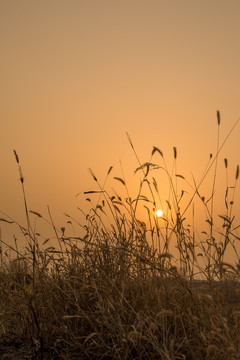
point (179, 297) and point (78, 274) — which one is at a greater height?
point (78, 274)

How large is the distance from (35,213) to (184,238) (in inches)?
39.0

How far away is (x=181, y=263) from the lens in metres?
3.12

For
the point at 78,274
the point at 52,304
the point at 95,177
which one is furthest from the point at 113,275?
the point at 95,177

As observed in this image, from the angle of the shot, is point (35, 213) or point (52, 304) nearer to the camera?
point (35, 213)

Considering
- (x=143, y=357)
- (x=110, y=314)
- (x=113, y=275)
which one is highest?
(x=113, y=275)

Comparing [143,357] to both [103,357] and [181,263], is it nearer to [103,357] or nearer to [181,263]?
[103,357]

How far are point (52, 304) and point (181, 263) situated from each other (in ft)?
3.02

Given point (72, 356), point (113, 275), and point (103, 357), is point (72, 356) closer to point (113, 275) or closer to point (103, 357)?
point (103, 357)

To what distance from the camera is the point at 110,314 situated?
8.66 feet

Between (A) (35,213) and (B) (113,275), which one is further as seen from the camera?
(B) (113,275)

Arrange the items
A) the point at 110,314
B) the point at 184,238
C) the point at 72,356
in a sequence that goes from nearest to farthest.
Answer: the point at 110,314, the point at 72,356, the point at 184,238

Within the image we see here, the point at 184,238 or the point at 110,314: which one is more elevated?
the point at 184,238

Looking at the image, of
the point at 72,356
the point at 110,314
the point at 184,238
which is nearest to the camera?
the point at 110,314

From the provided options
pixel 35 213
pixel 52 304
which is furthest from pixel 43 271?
pixel 35 213
